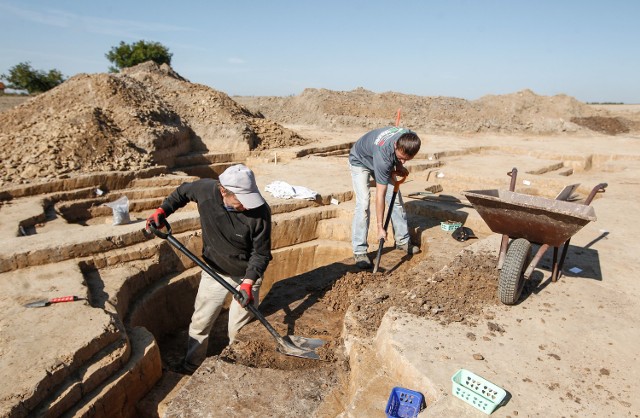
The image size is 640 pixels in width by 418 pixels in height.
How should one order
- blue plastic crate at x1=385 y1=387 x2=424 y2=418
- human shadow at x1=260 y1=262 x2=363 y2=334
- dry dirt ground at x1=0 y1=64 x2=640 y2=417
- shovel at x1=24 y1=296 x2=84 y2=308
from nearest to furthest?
blue plastic crate at x1=385 y1=387 x2=424 y2=418, dry dirt ground at x1=0 y1=64 x2=640 y2=417, shovel at x1=24 y1=296 x2=84 y2=308, human shadow at x1=260 y1=262 x2=363 y2=334

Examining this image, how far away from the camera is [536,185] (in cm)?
857

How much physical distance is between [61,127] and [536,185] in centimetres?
1024

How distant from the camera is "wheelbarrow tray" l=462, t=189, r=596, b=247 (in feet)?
10.4

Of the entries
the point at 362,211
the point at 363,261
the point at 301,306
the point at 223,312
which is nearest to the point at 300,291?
the point at 301,306

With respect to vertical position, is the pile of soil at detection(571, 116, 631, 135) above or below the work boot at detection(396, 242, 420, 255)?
above

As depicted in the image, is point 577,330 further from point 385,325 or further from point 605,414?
point 385,325

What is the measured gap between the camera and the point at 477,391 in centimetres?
225

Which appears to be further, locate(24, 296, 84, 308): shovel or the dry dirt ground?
locate(24, 296, 84, 308): shovel

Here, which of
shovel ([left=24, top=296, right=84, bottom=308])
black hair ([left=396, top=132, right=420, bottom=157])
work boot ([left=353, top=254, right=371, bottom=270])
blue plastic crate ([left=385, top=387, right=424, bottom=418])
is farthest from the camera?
work boot ([left=353, top=254, right=371, bottom=270])

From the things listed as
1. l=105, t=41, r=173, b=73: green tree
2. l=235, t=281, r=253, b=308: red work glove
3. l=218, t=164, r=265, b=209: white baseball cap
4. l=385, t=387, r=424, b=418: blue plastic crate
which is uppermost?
l=105, t=41, r=173, b=73: green tree

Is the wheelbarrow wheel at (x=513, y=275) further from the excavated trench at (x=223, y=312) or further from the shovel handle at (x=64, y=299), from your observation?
the shovel handle at (x=64, y=299)

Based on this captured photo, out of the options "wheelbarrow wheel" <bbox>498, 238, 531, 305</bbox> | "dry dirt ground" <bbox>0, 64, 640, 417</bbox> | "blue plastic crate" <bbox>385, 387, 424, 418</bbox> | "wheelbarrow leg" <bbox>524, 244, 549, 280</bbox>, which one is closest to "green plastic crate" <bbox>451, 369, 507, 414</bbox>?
"dry dirt ground" <bbox>0, 64, 640, 417</bbox>

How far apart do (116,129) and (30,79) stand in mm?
23685

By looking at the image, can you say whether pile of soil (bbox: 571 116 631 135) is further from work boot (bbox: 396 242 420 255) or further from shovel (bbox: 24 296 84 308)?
shovel (bbox: 24 296 84 308)
